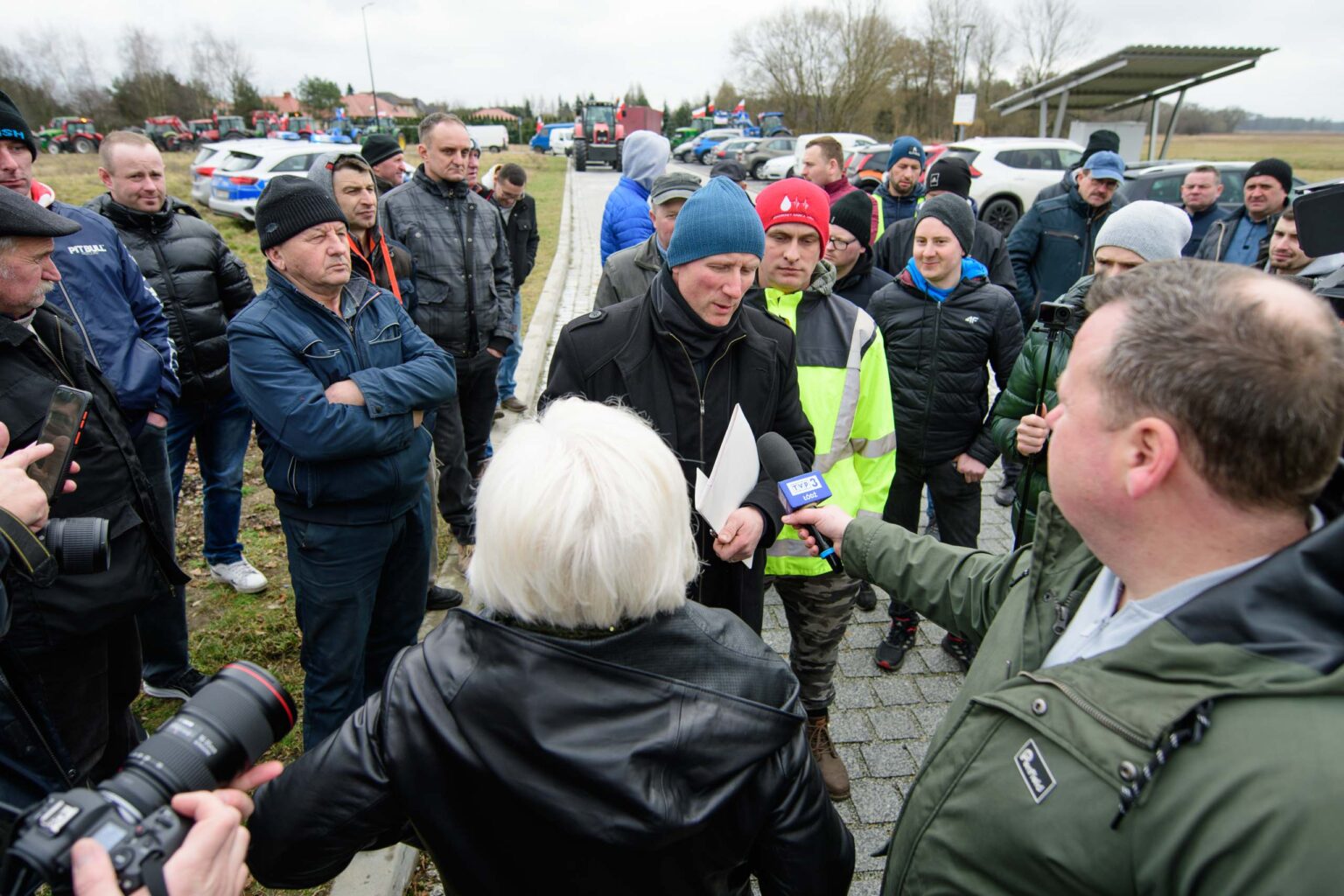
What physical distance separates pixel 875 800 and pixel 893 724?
0.47 meters

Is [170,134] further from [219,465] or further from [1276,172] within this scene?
[1276,172]

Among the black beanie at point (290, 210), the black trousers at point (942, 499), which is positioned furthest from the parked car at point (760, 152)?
the black beanie at point (290, 210)

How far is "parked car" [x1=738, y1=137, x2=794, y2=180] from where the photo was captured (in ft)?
98.9

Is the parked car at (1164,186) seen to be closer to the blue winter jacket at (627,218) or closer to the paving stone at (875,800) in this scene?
the blue winter jacket at (627,218)

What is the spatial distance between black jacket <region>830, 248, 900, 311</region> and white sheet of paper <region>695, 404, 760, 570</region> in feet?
7.61

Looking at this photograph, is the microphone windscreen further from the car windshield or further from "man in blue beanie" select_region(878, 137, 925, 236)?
the car windshield

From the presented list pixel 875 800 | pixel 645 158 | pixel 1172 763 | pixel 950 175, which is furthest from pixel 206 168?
pixel 1172 763

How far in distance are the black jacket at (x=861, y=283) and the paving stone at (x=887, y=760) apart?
7.89ft

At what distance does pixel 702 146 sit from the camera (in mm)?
40312

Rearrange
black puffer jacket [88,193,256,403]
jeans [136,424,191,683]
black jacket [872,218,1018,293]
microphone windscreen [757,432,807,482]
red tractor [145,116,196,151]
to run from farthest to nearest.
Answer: red tractor [145,116,196,151], black jacket [872,218,1018,293], black puffer jacket [88,193,256,403], jeans [136,424,191,683], microphone windscreen [757,432,807,482]

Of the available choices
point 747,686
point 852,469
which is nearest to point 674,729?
point 747,686

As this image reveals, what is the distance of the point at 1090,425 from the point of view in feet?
3.82

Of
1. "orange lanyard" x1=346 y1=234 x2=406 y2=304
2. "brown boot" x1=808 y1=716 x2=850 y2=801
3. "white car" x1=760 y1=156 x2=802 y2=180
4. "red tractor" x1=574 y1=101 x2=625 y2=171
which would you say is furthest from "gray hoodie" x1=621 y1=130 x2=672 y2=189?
"red tractor" x1=574 y1=101 x2=625 y2=171

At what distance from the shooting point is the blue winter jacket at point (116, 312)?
118 inches
